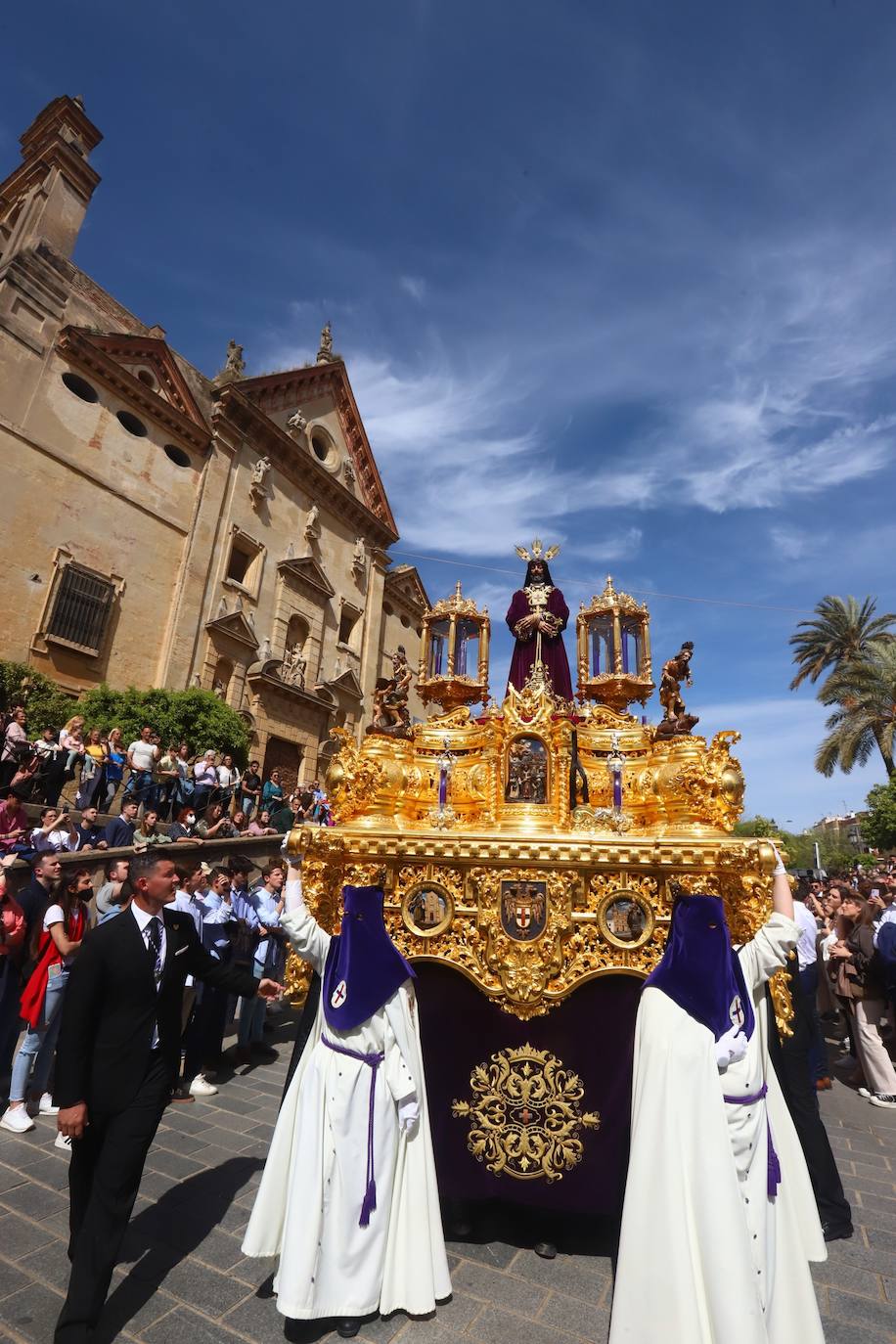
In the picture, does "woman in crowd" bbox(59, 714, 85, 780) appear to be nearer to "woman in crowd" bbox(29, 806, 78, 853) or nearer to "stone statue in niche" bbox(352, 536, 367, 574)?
"woman in crowd" bbox(29, 806, 78, 853)

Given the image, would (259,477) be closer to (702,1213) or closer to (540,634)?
(540,634)

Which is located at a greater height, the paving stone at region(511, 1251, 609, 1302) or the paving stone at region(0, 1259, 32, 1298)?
the paving stone at region(511, 1251, 609, 1302)

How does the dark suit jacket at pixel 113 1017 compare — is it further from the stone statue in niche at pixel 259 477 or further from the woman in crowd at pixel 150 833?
the stone statue in niche at pixel 259 477

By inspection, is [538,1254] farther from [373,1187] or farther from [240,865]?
[240,865]

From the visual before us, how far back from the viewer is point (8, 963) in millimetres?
5938

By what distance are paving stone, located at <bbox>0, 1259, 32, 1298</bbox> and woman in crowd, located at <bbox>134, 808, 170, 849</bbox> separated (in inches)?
321

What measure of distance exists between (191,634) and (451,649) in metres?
17.0

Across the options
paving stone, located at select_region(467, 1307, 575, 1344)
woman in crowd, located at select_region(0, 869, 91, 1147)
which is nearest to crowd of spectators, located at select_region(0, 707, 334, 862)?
woman in crowd, located at select_region(0, 869, 91, 1147)

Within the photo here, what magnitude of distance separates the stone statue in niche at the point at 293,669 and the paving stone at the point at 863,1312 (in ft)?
73.3

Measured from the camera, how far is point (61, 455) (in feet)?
61.1

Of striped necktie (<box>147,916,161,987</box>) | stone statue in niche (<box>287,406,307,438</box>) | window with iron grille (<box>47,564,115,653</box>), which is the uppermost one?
stone statue in niche (<box>287,406,307,438</box>)

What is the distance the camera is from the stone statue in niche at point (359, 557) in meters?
30.4

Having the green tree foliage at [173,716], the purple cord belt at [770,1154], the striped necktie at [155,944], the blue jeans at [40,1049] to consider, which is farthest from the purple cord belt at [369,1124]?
the green tree foliage at [173,716]

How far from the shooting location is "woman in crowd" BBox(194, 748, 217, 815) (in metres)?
14.8
